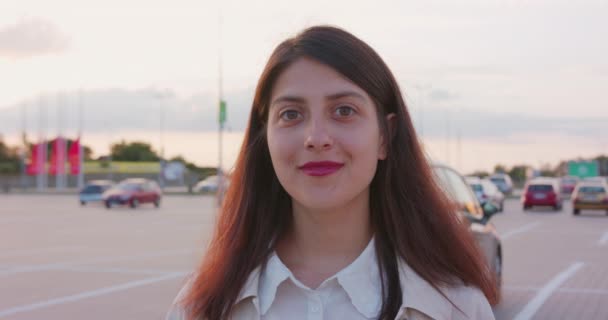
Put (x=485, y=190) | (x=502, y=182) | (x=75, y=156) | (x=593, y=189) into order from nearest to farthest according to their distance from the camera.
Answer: (x=485, y=190)
(x=593, y=189)
(x=502, y=182)
(x=75, y=156)

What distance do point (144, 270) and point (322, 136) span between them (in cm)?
1187

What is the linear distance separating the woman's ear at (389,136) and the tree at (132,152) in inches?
5235

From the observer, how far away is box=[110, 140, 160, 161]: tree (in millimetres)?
133887

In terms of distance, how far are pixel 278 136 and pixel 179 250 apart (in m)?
15.3

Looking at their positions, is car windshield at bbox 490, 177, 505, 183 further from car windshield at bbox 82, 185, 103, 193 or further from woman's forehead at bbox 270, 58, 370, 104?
woman's forehead at bbox 270, 58, 370, 104

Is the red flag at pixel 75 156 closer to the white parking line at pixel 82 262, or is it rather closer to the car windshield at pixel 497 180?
the car windshield at pixel 497 180

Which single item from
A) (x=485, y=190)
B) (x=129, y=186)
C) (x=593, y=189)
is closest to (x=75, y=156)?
(x=129, y=186)

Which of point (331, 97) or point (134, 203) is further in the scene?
point (134, 203)

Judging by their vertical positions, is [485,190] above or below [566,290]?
above

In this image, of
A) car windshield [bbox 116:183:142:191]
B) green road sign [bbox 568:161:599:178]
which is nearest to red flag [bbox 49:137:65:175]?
car windshield [bbox 116:183:142:191]

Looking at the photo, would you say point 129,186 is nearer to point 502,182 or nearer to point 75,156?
point 502,182

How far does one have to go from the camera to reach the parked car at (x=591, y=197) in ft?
115

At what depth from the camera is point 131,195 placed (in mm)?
Answer: 40406

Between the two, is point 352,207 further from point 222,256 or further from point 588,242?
point 588,242
